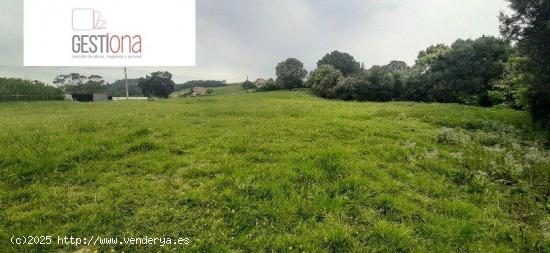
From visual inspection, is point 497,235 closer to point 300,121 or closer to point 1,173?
point 300,121

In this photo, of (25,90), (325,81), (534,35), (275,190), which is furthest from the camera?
(25,90)

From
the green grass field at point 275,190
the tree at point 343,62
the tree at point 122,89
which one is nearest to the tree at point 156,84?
the tree at point 122,89

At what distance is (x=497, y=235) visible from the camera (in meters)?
5.89

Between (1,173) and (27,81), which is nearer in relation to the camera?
(1,173)

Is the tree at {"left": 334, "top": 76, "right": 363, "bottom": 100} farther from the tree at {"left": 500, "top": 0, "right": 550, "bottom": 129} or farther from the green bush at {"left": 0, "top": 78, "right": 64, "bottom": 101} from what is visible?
the green bush at {"left": 0, "top": 78, "right": 64, "bottom": 101}

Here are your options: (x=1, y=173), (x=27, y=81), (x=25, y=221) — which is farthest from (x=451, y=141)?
(x=27, y=81)

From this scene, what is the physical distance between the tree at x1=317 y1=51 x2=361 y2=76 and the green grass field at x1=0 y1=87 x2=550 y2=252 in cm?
8764

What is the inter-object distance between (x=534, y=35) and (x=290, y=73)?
254ft

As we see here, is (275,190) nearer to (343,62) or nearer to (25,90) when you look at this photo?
(25,90)

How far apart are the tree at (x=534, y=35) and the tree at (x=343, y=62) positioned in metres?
83.0

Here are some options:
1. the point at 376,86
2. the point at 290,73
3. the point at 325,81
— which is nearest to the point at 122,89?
the point at 290,73

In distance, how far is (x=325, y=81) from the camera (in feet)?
207

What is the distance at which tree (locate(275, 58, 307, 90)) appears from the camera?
88.1m

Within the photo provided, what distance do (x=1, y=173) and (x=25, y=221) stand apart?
9.32 ft
